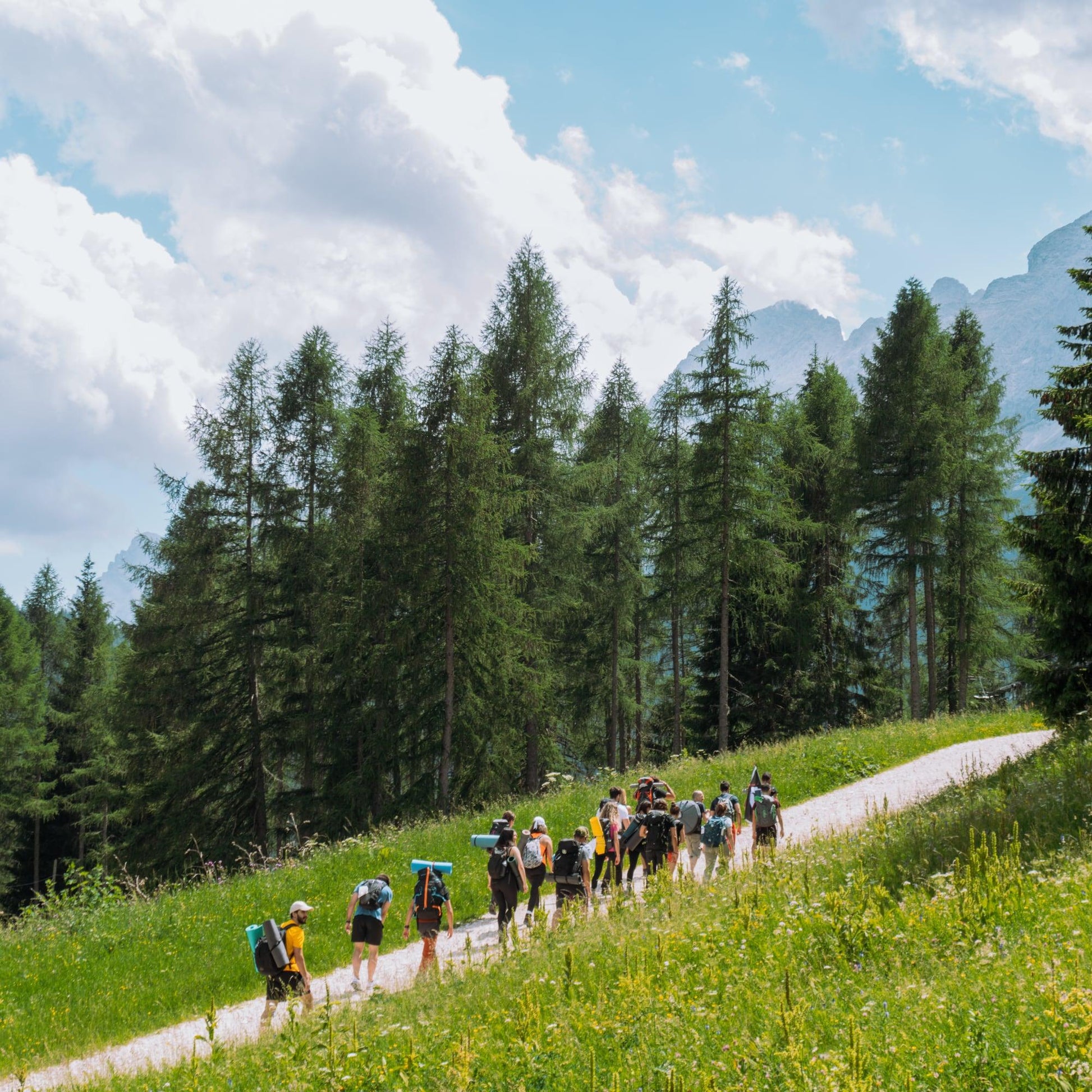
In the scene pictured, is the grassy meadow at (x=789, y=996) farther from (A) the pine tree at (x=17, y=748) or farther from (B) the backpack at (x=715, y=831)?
(A) the pine tree at (x=17, y=748)

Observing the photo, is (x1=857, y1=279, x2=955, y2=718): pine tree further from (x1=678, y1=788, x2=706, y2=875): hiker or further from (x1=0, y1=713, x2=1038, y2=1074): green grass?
(x1=678, y1=788, x2=706, y2=875): hiker

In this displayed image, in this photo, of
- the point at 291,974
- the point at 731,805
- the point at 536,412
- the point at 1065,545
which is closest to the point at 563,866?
the point at 731,805

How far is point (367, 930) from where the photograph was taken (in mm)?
10914

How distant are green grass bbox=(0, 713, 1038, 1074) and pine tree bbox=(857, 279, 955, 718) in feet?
39.8

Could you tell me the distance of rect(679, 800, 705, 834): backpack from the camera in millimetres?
14453

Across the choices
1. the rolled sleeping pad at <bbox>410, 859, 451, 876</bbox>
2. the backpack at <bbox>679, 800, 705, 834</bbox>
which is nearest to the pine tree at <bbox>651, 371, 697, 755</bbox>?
the backpack at <bbox>679, 800, 705, 834</bbox>

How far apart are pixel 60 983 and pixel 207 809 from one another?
14.6 metres

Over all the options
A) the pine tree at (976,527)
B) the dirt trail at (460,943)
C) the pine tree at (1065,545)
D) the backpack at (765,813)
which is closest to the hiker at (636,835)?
the dirt trail at (460,943)

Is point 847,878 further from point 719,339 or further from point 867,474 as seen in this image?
point 867,474

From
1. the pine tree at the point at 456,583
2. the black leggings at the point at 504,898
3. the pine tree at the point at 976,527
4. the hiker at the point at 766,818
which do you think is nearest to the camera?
the black leggings at the point at 504,898

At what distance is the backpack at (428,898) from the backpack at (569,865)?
1711 millimetres

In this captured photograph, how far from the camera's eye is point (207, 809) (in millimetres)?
25750

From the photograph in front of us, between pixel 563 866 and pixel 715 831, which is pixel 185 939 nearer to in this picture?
pixel 563 866

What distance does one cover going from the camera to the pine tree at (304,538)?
25000 mm
